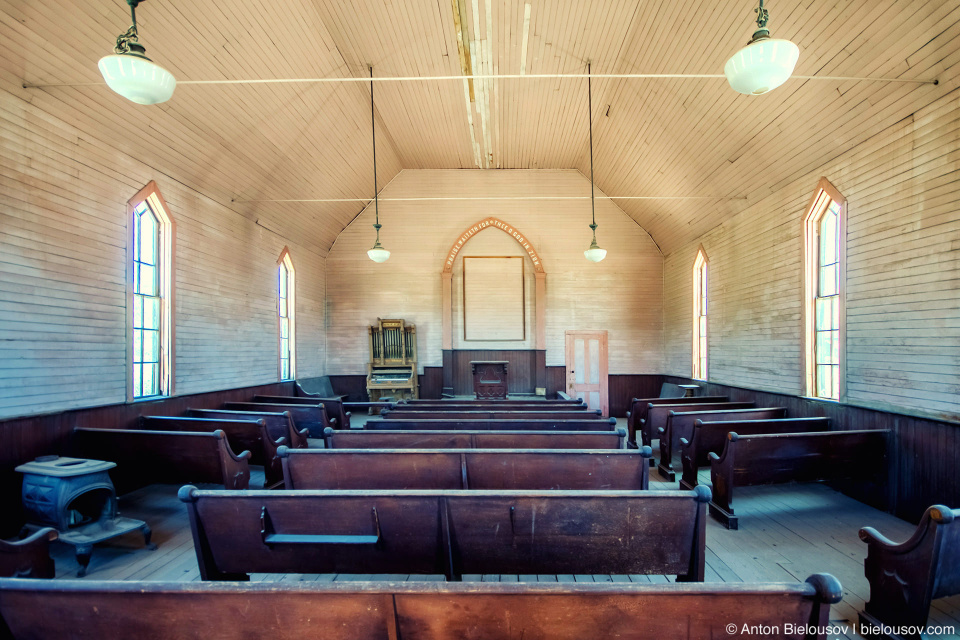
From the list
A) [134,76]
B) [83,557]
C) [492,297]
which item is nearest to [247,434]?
[83,557]

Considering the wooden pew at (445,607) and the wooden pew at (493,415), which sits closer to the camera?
the wooden pew at (445,607)

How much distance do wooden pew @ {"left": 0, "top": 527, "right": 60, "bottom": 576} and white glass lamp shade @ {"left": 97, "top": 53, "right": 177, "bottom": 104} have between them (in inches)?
92.3

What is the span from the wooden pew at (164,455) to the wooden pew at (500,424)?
1.20 m

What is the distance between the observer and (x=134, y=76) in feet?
8.92

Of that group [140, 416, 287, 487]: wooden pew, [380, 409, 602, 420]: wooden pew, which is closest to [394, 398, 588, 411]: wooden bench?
[380, 409, 602, 420]: wooden pew

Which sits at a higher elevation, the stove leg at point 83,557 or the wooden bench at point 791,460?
the wooden bench at point 791,460

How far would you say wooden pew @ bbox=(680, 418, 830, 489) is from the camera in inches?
181

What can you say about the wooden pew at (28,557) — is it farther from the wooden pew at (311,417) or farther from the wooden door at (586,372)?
the wooden door at (586,372)

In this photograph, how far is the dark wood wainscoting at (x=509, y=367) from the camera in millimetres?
10711

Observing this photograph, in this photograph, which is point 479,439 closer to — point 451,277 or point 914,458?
point 914,458

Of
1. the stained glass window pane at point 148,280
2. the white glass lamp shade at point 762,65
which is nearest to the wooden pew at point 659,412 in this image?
the white glass lamp shade at point 762,65

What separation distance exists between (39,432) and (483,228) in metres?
8.41

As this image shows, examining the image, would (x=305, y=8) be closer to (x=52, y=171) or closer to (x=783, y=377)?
(x=52, y=171)

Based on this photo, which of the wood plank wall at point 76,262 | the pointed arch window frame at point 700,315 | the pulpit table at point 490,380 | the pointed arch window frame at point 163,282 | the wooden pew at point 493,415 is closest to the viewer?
the wood plank wall at point 76,262
